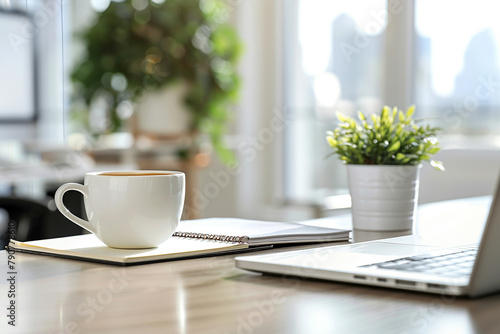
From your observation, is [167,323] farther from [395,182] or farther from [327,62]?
[327,62]

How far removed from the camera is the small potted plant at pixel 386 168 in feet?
3.48

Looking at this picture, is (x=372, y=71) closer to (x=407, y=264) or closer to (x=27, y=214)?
(x=27, y=214)

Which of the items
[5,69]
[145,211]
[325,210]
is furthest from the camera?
[5,69]

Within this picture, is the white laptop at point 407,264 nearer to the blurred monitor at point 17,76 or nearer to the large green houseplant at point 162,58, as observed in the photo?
the large green houseplant at point 162,58

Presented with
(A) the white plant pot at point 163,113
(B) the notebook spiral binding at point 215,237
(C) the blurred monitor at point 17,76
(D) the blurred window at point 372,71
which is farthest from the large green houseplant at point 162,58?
(B) the notebook spiral binding at point 215,237

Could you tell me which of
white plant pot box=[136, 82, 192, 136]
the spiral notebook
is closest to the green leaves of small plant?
the spiral notebook

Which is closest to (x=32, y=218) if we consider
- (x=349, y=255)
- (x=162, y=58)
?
(x=349, y=255)

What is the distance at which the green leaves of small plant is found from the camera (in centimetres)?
107

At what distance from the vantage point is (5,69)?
15.2 feet

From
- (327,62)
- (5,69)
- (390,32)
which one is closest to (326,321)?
(390,32)

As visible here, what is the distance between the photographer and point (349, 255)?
0.76 metres

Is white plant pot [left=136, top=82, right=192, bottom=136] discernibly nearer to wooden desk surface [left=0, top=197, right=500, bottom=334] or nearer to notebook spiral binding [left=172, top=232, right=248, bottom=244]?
notebook spiral binding [left=172, top=232, right=248, bottom=244]

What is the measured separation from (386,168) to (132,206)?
1.39ft

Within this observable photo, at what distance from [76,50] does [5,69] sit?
1.69 feet
